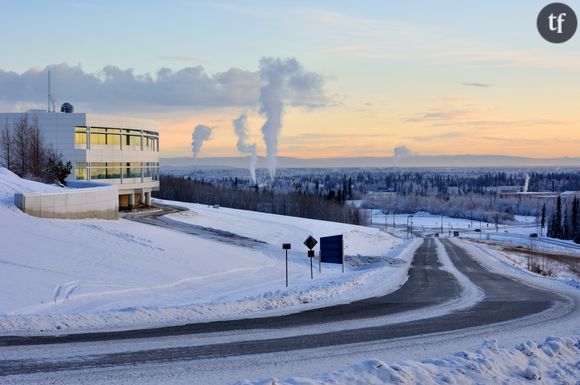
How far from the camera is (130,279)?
81.9ft

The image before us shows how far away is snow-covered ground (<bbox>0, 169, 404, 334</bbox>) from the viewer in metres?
17.2

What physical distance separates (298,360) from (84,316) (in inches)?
251

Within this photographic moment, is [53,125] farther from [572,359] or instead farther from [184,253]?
[572,359]

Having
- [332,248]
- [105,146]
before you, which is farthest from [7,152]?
[332,248]

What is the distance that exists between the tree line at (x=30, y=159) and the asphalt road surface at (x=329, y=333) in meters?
31.9

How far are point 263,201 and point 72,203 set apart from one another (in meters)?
103

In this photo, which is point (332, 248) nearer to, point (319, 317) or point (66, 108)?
point (319, 317)

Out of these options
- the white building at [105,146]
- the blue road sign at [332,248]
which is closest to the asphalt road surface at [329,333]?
the blue road sign at [332,248]

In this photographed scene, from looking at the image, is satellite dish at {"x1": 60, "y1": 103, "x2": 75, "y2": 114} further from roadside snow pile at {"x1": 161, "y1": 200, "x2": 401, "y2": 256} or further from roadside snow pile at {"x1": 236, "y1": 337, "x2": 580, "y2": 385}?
roadside snow pile at {"x1": 236, "y1": 337, "x2": 580, "y2": 385}

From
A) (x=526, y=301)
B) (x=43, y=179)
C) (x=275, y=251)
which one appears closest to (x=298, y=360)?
(x=526, y=301)

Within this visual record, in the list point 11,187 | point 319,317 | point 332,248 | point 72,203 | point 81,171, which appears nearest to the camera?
point 319,317

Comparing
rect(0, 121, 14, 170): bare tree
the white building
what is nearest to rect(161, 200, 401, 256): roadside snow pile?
the white building

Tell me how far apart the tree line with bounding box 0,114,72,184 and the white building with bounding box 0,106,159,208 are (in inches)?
171

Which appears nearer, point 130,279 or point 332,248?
point 130,279
